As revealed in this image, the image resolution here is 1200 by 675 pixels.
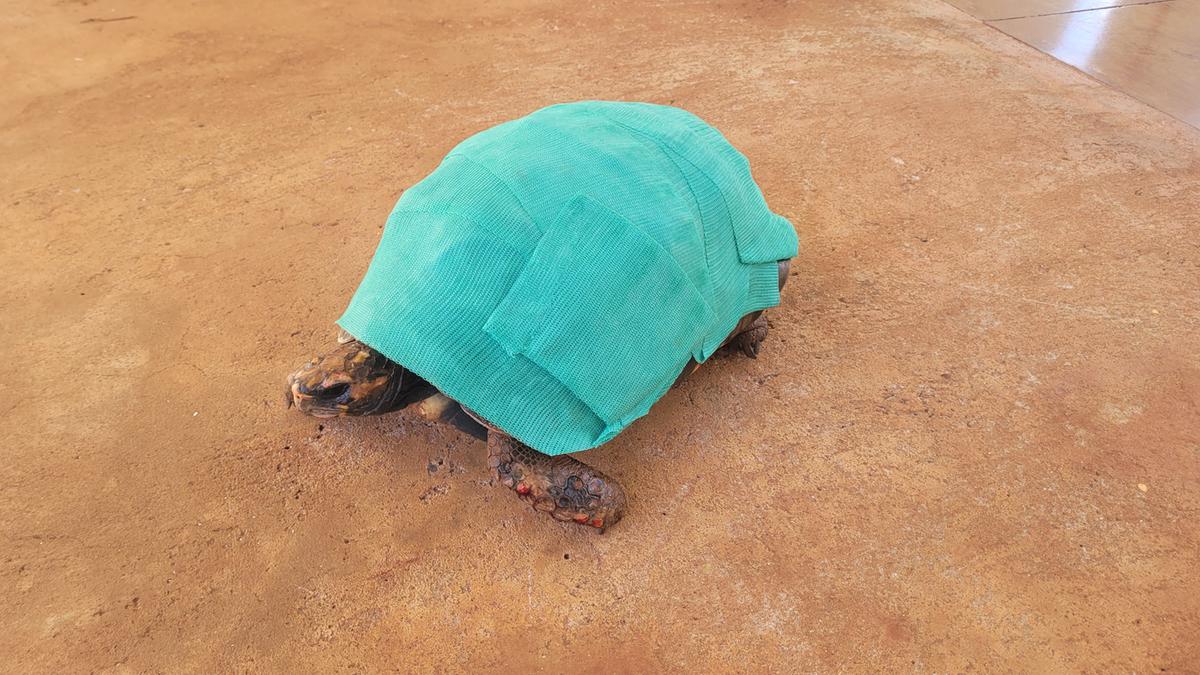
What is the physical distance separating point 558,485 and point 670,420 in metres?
0.53

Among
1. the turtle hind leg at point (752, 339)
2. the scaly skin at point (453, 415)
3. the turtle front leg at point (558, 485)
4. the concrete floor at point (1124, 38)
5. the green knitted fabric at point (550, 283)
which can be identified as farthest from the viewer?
the concrete floor at point (1124, 38)

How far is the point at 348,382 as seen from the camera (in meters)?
2.09

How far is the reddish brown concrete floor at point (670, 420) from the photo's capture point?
2068 mm

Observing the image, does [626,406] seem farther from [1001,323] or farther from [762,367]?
[1001,323]

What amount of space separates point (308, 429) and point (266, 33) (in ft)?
11.6

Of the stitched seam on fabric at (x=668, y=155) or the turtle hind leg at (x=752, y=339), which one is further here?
the turtle hind leg at (x=752, y=339)

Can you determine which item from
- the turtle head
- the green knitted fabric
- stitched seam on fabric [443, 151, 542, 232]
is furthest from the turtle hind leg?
the turtle head

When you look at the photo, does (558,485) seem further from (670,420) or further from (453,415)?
(670,420)

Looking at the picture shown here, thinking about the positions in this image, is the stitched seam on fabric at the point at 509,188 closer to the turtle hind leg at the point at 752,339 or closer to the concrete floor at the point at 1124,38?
the turtle hind leg at the point at 752,339

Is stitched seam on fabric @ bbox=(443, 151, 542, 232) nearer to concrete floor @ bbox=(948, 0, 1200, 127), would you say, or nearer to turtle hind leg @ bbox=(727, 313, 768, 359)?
turtle hind leg @ bbox=(727, 313, 768, 359)

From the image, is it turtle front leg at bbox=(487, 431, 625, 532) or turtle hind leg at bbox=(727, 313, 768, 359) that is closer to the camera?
turtle front leg at bbox=(487, 431, 625, 532)

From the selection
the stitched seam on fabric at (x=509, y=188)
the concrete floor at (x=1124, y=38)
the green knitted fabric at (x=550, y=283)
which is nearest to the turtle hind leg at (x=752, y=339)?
the green knitted fabric at (x=550, y=283)

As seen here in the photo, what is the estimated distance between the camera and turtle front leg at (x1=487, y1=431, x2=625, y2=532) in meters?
2.22

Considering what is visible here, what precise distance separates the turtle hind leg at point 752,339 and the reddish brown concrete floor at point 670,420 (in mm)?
64
